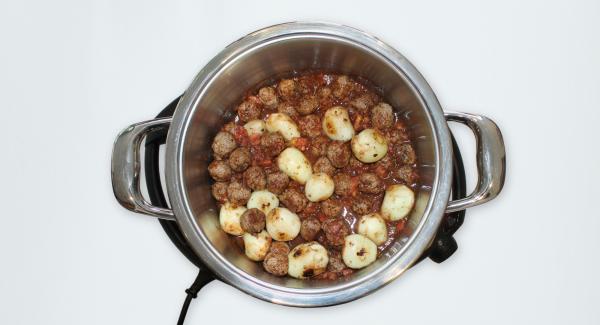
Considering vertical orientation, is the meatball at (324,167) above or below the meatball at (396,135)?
below

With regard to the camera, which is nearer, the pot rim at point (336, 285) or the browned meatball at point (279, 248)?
the pot rim at point (336, 285)

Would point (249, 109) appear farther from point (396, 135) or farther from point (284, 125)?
point (396, 135)

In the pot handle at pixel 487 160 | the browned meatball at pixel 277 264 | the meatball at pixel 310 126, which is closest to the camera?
the pot handle at pixel 487 160

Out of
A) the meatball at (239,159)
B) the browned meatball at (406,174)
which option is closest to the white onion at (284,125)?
the meatball at (239,159)

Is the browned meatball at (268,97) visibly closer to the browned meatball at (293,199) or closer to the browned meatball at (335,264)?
the browned meatball at (293,199)

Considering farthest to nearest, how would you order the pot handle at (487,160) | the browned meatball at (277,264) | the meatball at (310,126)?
the meatball at (310,126) < the browned meatball at (277,264) < the pot handle at (487,160)

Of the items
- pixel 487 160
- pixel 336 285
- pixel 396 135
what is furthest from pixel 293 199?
pixel 487 160

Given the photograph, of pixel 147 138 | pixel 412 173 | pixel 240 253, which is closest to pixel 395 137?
pixel 412 173
